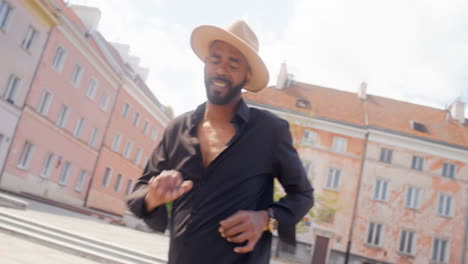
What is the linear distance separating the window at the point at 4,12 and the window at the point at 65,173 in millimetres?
11217

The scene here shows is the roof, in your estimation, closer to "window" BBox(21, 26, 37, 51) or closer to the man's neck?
"window" BBox(21, 26, 37, 51)

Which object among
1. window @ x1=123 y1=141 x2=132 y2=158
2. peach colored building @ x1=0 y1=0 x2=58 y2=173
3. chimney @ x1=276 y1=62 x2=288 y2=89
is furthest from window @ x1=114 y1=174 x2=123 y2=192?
chimney @ x1=276 y1=62 x2=288 y2=89

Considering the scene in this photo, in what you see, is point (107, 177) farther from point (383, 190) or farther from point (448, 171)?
point (448, 171)

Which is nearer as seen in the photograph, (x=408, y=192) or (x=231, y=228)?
(x=231, y=228)

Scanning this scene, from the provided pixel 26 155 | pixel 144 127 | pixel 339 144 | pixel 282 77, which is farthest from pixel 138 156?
pixel 339 144

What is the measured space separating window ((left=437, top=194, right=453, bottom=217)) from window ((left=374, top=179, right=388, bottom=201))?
4.04 meters

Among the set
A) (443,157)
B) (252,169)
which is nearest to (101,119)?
(443,157)

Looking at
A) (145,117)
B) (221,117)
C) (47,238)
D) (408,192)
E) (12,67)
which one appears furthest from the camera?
(145,117)

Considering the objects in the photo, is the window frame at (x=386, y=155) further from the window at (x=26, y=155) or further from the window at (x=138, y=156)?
the window at (x=26, y=155)

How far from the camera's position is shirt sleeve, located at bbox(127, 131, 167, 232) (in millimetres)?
1665

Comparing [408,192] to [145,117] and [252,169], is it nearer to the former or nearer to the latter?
[145,117]

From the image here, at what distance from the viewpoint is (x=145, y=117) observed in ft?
126

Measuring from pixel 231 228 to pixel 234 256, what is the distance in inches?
5.6

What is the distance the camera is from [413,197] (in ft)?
97.6
